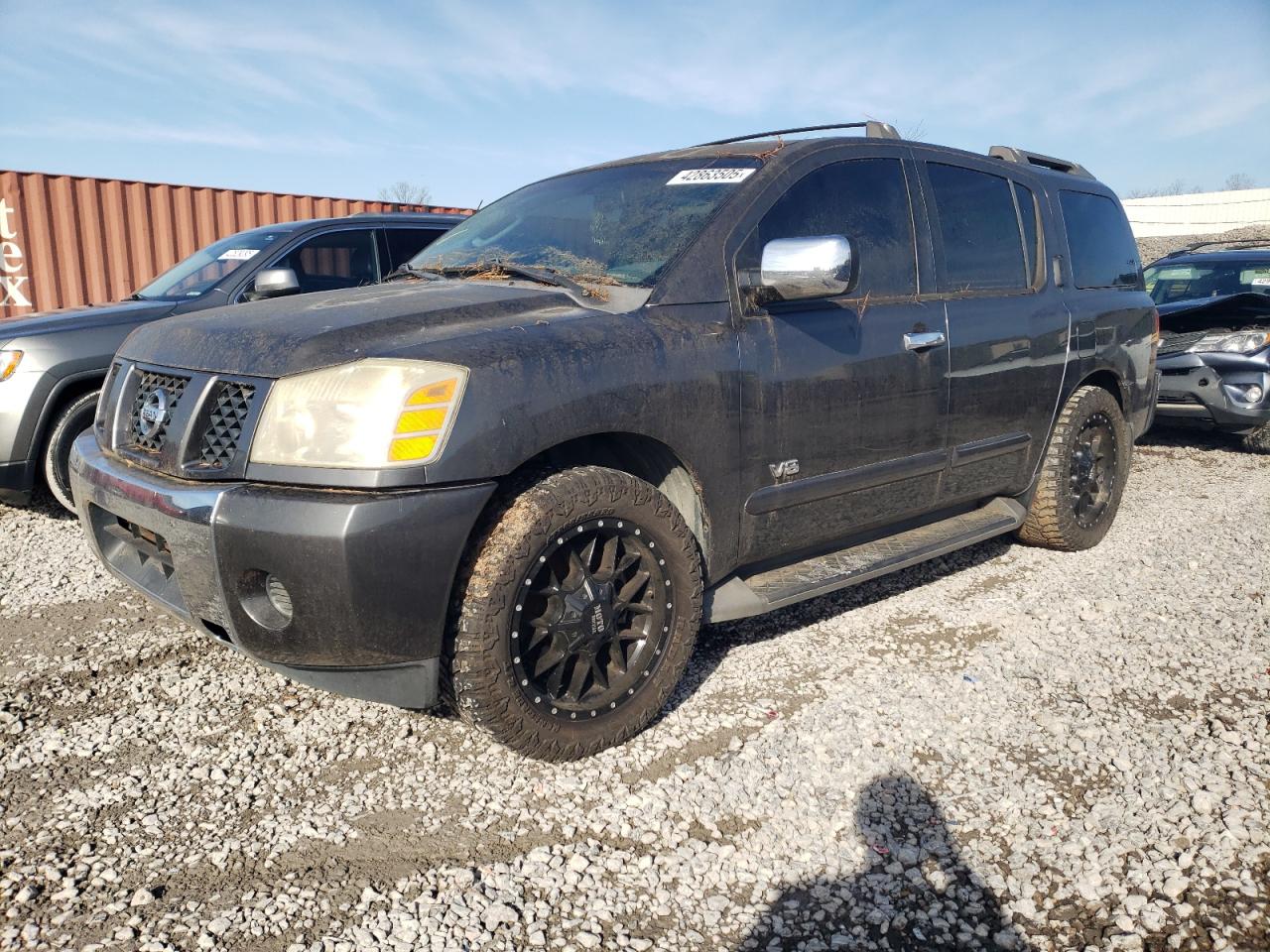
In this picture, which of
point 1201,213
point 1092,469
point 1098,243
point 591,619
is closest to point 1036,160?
point 1098,243

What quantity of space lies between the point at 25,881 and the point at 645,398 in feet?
6.24

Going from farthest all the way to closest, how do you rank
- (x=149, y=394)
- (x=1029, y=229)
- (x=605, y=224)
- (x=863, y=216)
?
(x=1029, y=229) < (x=863, y=216) < (x=605, y=224) < (x=149, y=394)

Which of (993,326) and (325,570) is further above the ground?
(993,326)

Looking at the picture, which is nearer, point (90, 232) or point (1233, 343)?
point (1233, 343)

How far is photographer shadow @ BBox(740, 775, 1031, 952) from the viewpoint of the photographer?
191 cm

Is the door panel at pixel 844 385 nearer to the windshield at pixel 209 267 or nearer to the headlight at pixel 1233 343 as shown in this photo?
the windshield at pixel 209 267

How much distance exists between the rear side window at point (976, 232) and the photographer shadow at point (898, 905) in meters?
2.24

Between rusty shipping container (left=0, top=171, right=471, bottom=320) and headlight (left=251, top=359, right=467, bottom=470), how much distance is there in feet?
27.9

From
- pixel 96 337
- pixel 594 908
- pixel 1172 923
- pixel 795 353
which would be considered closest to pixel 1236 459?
pixel 795 353

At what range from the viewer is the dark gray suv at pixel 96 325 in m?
→ 4.59

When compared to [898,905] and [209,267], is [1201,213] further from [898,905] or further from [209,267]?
[898,905]

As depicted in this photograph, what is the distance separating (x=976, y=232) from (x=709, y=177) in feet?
4.57

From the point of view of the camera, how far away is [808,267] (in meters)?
2.72

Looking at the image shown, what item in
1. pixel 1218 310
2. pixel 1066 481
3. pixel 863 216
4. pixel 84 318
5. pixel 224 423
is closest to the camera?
pixel 224 423
